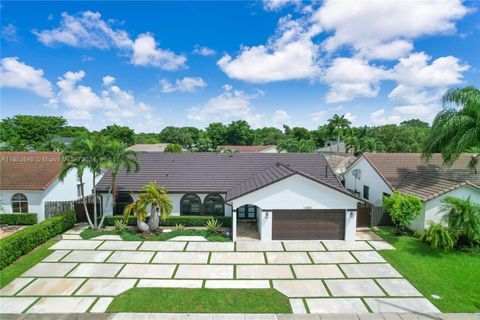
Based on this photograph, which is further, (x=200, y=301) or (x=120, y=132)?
(x=120, y=132)

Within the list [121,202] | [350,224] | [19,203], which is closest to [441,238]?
[350,224]

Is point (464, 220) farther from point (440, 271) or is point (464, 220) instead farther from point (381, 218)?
point (381, 218)

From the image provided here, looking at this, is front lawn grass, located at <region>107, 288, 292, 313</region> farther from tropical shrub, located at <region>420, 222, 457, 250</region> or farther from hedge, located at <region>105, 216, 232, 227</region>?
tropical shrub, located at <region>420, 222, 457, 250</region>

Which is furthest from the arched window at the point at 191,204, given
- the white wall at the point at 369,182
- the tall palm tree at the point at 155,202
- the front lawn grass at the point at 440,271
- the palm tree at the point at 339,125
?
the palm tree at the point at 339,125

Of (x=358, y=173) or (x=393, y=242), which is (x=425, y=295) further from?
(x=358, y=173)

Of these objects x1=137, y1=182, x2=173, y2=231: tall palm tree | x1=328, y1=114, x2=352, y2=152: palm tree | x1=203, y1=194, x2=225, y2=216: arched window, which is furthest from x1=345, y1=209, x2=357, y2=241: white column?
x1=328, y1=114, x2=352, y2=152: palm tree

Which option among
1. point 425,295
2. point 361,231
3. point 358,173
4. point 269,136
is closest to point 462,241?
point 361,231
